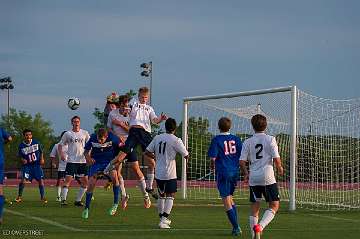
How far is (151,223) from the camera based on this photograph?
46.5 ft

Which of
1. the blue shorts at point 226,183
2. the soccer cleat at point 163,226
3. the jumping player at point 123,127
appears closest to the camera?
the blue shorts at point 226,183

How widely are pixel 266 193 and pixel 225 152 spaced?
1.42m

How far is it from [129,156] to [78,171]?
3125 mm

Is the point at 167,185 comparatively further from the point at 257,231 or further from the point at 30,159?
the point at 30,159

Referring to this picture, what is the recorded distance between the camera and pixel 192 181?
2744cm

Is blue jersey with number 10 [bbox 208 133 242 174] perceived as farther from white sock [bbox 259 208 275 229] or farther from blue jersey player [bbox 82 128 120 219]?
blue jersey player [bbox 82 128 120 219]

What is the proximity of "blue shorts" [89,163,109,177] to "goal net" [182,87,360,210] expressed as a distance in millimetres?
4893

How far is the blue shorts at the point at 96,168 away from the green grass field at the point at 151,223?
84 cm

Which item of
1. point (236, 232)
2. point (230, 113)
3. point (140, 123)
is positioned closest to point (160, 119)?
point (140, 123)

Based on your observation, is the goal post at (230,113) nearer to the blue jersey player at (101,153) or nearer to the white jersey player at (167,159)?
the blue jersey player at (101,153)

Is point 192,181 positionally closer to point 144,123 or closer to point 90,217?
point 144,123

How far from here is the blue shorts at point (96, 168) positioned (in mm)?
16234

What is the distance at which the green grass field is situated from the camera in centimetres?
1225

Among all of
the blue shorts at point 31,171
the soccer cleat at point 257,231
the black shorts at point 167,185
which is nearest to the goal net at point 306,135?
the blue shorts at point 31,171
